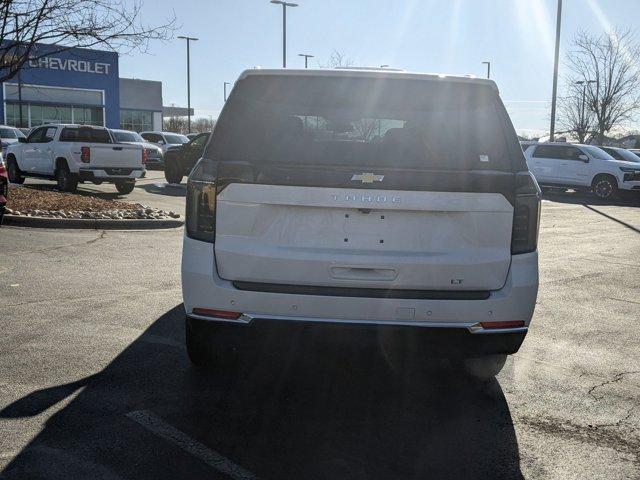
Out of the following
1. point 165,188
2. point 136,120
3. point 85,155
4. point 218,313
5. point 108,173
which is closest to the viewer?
point 218,313

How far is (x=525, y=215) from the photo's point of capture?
4.02 m

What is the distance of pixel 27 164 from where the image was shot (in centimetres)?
1961

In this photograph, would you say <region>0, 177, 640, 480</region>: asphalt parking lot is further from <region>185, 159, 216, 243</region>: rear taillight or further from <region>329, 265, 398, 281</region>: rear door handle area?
<region>185, 159, 216, 243</region>: rear taillight

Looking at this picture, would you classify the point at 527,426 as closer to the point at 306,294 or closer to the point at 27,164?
the point at 306,294

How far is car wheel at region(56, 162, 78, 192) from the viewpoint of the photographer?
1778 cm

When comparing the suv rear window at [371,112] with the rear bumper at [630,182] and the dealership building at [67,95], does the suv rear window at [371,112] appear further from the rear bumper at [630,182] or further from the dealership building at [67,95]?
the dealership building at [67,95]

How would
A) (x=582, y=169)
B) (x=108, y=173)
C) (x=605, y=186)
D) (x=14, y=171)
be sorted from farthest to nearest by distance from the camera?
(x=582, y=169) → (x=605, y=186) → (x=14, y=171) → (x=108, y=173)

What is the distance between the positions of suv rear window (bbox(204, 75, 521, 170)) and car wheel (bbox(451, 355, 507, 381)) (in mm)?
1455

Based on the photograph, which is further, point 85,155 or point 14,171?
point 14,171

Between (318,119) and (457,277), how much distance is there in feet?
4.42

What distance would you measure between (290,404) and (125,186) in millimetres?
15263

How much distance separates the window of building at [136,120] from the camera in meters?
63.9

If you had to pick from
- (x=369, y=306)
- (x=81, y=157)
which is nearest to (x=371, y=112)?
(x=369, y=306)

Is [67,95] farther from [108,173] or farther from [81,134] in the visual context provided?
[108,173]
